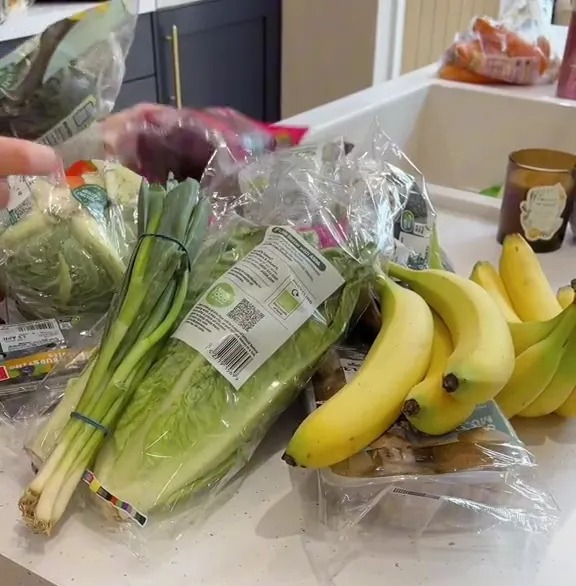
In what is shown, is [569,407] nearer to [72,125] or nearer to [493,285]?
[493,285]

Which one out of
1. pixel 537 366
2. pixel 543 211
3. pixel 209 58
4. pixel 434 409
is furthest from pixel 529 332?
pixel 209 58

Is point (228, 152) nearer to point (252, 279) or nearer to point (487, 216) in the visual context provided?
point (252, 279)

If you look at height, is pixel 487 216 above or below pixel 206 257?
below

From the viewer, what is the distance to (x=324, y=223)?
0.68 m

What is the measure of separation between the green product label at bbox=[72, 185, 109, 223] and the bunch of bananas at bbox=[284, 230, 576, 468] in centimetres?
27

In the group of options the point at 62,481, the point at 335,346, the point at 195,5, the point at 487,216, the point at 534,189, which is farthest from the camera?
the point at 195,5

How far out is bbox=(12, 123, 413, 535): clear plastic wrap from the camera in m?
0.55

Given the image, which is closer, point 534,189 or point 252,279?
point 252,279

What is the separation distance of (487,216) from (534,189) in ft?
0.48

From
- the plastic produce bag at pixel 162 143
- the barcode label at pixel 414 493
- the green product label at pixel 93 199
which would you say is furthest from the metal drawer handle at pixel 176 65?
the barcode label at pixel 414 493

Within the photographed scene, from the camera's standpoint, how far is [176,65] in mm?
2422

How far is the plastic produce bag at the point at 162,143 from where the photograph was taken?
89 centimetres

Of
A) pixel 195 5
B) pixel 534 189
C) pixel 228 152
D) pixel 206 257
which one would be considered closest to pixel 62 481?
pixel 206 257

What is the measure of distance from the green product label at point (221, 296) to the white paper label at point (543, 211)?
526 millimetres
